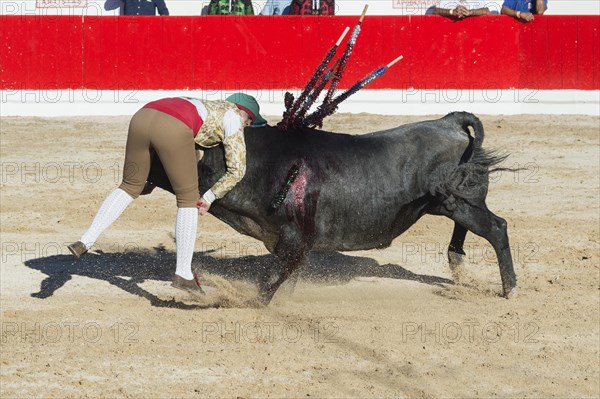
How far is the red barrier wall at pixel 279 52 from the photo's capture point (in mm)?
14539

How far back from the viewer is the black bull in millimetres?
7043

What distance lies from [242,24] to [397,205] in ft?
25.7

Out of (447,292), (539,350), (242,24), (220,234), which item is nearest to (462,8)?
(242,24)

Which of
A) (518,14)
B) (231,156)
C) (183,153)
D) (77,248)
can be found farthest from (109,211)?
(518,14)

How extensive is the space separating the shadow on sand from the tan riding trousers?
1.09 m

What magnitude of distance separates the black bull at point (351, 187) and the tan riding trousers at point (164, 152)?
0.15m

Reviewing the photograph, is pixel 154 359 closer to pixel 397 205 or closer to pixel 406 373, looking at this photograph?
pixel 406 373

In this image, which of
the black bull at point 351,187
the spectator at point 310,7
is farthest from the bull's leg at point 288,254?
the spectator at point 310,7

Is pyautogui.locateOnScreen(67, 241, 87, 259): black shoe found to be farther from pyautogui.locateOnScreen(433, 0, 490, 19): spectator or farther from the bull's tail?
pyautogui.locateOnScreen(433, 0, 490, 19): spectator

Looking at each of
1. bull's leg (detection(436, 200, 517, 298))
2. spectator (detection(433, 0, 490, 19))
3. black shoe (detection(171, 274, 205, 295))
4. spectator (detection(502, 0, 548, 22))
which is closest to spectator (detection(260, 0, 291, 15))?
spectator (detection(433, 0, 490, 19))

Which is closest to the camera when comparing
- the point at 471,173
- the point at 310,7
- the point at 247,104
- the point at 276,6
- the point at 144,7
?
the point at 247,104

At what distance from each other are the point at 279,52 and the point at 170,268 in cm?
688

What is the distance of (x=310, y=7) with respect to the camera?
49.8ft

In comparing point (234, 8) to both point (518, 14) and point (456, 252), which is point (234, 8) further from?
point (456, 252)
